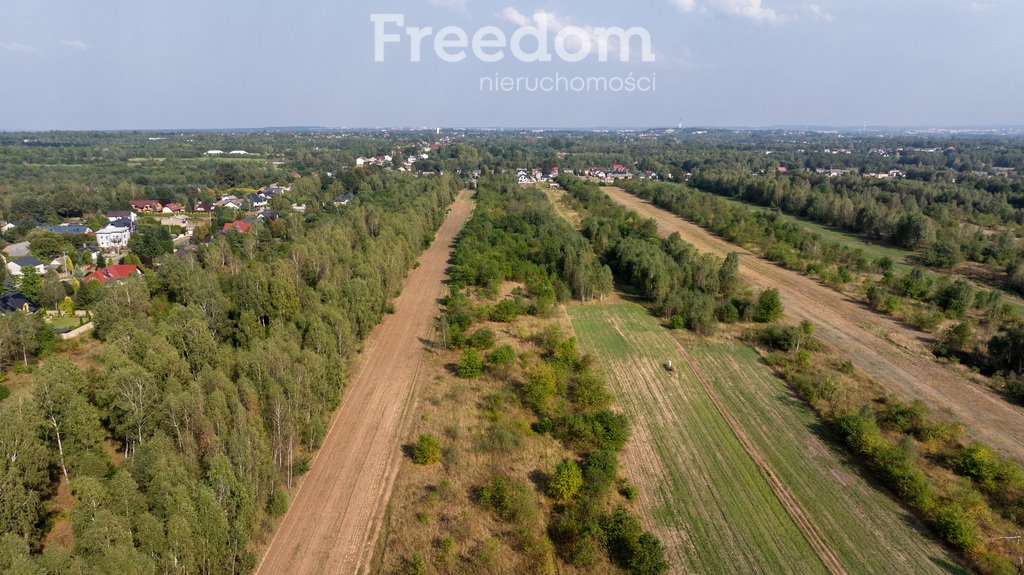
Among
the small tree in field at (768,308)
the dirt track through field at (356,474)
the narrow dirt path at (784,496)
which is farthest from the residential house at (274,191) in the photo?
the narrow dirt path at (784,496)

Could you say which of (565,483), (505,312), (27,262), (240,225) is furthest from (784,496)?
(240,225)

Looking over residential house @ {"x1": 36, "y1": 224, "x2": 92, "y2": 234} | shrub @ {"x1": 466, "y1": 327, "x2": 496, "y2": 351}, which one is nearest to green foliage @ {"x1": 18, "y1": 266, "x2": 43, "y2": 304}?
residential house @ {"x1": 36, "y1": 224, "x2": 92, "y2": 234}

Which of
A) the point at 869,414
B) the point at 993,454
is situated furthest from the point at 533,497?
the point at 993,454

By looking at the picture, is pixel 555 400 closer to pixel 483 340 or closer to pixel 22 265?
pixel 483 340

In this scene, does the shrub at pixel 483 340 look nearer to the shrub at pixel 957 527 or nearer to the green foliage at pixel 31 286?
the shrub at pixel 957 527

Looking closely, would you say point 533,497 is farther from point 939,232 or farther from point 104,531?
point 939,232

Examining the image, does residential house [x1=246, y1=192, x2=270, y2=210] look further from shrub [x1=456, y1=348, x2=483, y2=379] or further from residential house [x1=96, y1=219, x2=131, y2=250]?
shrub [x1=456, y1=348, x2=483, y2=379]
